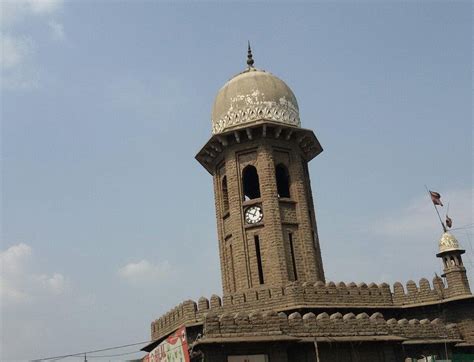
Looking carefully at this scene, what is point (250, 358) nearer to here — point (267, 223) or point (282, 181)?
point (267, 223)

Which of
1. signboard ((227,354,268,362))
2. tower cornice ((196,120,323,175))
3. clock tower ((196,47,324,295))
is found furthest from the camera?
tower cornice ((196,120,323,175))

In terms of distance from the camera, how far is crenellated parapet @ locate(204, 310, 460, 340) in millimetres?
19297

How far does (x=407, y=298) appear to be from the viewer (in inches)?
1039

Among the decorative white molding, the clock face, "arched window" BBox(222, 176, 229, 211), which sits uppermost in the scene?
the decorative white molding

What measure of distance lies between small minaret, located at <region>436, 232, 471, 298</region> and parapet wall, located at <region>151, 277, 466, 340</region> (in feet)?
1.37

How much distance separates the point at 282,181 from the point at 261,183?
2.44m

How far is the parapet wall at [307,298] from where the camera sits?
Answer: 23.9 metres

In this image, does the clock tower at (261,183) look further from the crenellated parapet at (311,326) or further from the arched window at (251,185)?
the crenellated parapet at (311,326)

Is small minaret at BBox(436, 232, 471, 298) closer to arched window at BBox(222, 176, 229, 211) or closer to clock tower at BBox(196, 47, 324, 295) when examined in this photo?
clock tower at BBox(196, 47, 324, 295)

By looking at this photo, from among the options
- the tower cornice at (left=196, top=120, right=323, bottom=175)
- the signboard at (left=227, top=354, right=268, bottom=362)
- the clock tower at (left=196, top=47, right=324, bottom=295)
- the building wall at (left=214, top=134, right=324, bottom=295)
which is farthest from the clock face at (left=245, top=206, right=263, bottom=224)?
the signboard at (left=227, top=354, right=268, bottom=362)

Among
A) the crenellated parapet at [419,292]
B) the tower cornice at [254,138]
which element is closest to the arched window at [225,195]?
the tower cornice at [254,138]

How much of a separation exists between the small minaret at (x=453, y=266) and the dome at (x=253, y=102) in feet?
30.2

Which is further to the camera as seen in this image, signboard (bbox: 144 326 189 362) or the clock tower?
the clock tower

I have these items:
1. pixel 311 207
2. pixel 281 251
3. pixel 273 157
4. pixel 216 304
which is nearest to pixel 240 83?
pixel 273 157
